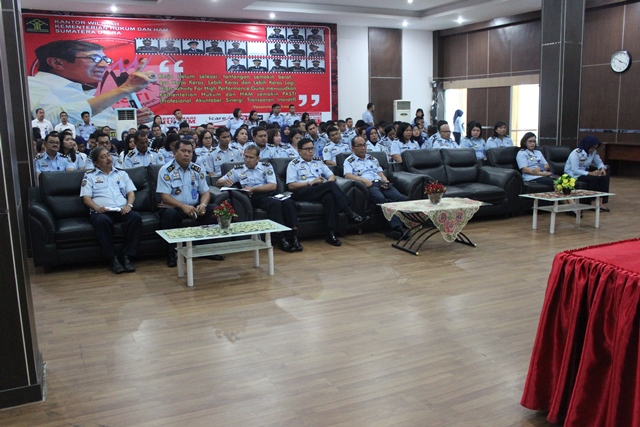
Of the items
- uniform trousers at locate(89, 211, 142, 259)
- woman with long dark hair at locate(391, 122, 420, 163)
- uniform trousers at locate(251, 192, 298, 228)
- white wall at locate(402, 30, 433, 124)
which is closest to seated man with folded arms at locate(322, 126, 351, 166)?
woman with long dark hair at locate(391, 122, 420, 163)

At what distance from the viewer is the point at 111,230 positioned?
5.36m

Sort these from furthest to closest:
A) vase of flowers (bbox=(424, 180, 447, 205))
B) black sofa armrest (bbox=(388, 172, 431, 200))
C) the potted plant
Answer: black sofa armrest (bbox=(388, 172, 431, 200))
the potted plant
vase of flowers (bbox=(424, 180, 447, 205))

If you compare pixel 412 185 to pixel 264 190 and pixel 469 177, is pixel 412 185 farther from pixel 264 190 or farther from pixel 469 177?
pixel 264 190

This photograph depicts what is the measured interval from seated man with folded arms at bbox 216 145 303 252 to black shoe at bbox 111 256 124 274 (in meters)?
1.40

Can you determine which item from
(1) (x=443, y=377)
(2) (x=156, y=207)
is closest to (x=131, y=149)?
(2) (x=156, y=207)

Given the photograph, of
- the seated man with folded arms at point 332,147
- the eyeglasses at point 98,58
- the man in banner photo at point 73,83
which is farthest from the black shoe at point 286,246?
the eyeglasses at point 98,58

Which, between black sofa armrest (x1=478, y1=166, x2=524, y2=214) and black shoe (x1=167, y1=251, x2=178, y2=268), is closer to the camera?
black shoe (x1=167, y1=251, x2=178, y2=268)

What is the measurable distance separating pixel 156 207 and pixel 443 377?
3.82 meters

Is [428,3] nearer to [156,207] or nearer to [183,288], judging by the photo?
[156,207]

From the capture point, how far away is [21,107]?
18.3 ft

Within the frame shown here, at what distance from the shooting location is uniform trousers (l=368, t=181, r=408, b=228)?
21.0 ft

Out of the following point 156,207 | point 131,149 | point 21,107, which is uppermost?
point 21,107

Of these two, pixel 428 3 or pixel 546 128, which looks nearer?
pixel 546 128

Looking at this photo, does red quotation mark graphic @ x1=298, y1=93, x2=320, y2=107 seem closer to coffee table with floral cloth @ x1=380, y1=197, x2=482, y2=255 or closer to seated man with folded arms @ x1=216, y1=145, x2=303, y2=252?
seated man with folded arms @ x1=216, y1=145, x2=303, y2=252
